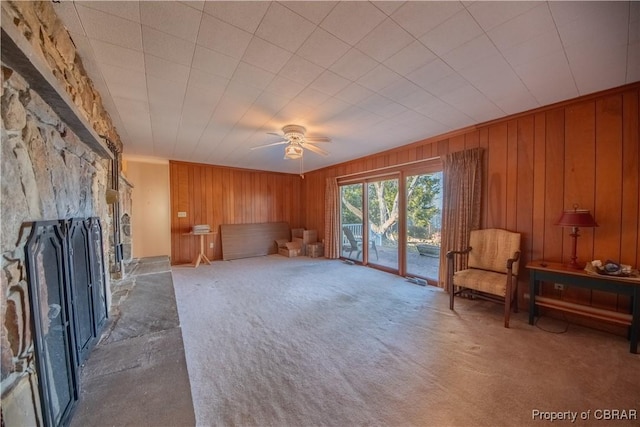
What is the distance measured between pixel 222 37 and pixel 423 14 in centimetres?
126

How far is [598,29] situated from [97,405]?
12.0ft

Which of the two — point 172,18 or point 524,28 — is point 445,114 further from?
point 172,18

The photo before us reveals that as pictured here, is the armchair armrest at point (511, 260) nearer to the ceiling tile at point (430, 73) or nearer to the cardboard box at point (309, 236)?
the ceiling tile at point (430, 73)

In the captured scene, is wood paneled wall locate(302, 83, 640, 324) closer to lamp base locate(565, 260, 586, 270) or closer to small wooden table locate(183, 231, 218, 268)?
lamp base locate(565, 260, 586, 270)

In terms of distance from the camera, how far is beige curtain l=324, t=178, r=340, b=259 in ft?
19.5

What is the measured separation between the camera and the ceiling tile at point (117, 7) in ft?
4.32

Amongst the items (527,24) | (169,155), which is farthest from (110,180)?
(527,24)

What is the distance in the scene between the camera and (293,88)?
2.22 meters

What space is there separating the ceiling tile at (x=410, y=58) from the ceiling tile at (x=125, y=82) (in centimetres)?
205

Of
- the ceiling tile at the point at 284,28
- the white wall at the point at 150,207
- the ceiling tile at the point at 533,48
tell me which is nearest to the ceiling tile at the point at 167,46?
the ceiling tile at the point at 284,28

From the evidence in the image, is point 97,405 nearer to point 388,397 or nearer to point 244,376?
point 244,376

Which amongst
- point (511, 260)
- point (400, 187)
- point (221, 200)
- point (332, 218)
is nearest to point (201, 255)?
point (221, 200)

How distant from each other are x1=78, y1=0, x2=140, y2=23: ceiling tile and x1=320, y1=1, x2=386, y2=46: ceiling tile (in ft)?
3.49

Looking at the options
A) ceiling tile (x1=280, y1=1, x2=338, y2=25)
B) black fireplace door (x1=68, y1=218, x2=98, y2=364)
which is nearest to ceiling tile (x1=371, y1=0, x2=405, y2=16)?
ceiling tile (x1=280, y1=1, x2=338, y2=25)
